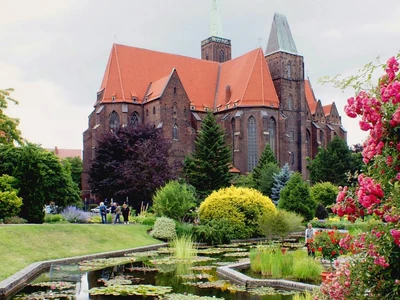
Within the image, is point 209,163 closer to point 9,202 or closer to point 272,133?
point 272,133

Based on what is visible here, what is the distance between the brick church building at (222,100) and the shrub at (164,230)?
2852 cm

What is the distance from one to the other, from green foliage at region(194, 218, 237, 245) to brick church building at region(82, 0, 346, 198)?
28.2m

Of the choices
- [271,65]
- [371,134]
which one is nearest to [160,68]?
[271,65]

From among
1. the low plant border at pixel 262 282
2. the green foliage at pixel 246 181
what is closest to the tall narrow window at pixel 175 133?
the green foliage at pixel 246 181

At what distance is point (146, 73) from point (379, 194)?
57.0 m

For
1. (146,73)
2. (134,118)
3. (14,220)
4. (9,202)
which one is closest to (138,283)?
(9,202)

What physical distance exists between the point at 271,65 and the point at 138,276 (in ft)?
173

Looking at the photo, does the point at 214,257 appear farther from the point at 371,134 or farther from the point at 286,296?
the point at 371,134

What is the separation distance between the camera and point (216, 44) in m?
76.5

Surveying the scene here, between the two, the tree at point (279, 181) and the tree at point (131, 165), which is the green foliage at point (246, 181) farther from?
the tree at point (131, 165)

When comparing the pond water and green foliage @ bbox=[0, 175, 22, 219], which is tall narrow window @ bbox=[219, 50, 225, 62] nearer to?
green foliage @ bbox=[0, 175, 22, 219]

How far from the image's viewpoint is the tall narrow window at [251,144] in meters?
58.1

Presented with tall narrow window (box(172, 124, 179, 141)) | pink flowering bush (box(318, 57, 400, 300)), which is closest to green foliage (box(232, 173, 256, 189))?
tall narrow window (box(172, 124, 179, 141))

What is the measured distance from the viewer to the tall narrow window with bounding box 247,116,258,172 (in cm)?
5812
